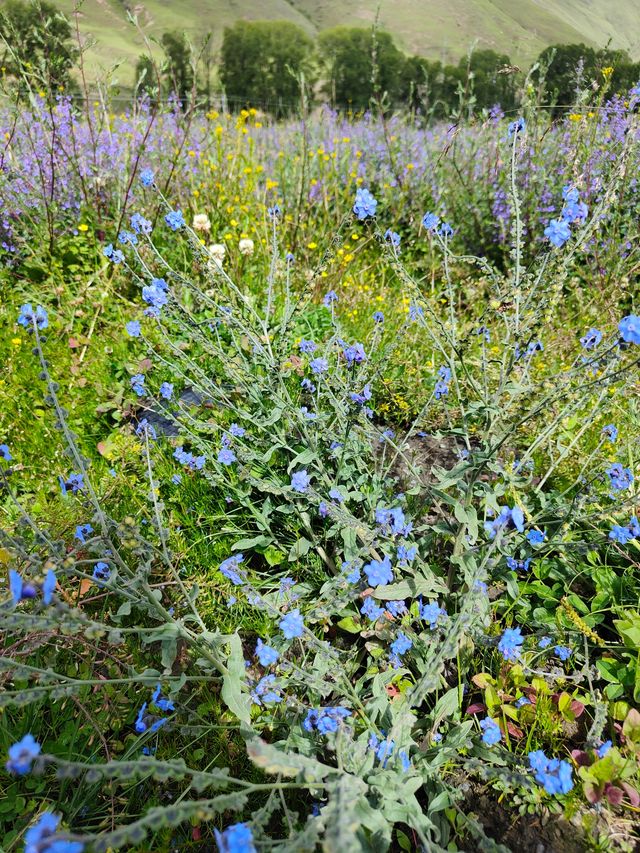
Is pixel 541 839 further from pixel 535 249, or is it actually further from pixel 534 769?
pixel 535 249

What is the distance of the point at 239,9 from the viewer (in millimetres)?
95250

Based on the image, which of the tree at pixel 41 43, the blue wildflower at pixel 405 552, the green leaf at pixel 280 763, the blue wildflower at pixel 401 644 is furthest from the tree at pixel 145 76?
the green leaf at pixel 280 763

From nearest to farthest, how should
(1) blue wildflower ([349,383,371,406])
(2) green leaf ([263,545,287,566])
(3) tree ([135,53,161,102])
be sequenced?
1. (1) blue wildflower ([349,383,371,406])
2. (2) green leaf ([263,545,287,566])
3. (3) tree ([135,53,161,102])

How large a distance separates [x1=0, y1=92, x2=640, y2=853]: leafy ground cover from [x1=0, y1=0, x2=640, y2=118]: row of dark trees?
4.62 ft

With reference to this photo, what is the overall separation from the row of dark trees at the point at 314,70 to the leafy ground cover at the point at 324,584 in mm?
1407

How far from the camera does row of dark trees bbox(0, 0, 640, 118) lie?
3.66m

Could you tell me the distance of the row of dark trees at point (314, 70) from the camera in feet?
12.0

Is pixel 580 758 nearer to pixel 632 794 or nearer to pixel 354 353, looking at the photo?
pixel 632 794

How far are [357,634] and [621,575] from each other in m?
1.00

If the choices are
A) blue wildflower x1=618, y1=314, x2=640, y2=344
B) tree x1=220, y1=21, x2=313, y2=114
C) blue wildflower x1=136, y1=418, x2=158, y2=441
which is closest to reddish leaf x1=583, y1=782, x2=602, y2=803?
blue wildflower x1=618, y1=314, x2=640, y2=344

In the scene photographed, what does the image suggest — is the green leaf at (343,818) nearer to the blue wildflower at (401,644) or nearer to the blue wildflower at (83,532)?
the blue wildflower at (401,644)

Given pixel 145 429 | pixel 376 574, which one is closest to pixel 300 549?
pixel 376 574

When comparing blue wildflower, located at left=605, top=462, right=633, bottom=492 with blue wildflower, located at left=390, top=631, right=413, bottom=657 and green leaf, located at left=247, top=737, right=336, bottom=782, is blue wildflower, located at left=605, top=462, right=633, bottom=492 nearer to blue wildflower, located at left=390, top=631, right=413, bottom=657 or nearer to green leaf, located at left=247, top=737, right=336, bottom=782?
blue wildflower, located at left=390, top=631, right=413, bottom=657

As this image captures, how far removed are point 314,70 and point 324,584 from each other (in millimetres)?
7299
